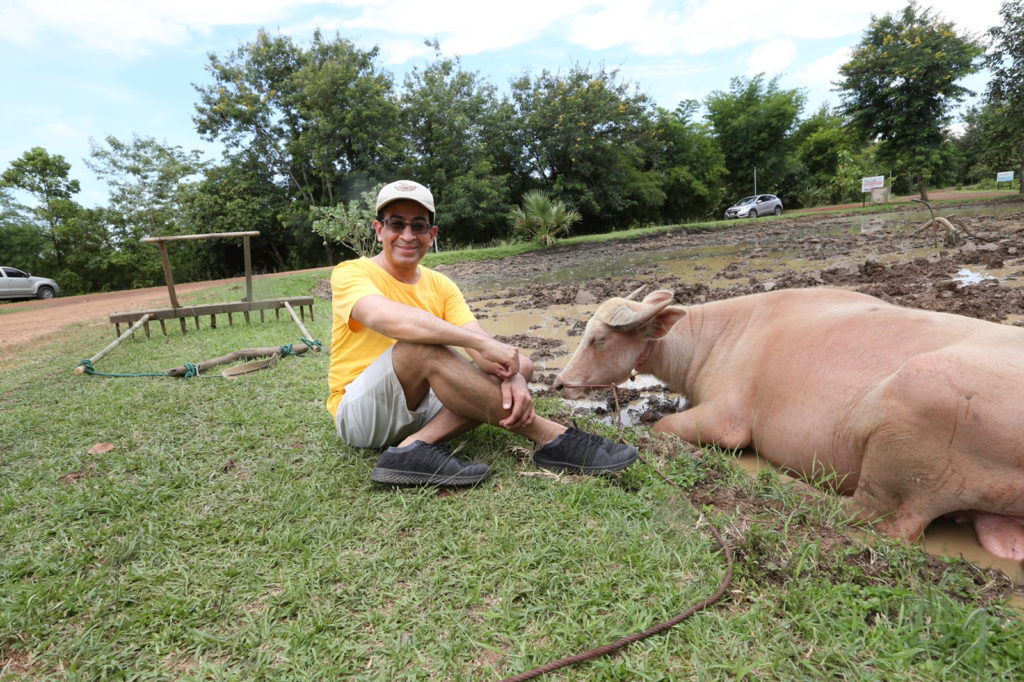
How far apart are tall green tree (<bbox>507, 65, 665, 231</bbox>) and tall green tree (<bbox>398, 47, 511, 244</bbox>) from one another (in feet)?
7.28

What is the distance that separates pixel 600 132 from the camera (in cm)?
3072

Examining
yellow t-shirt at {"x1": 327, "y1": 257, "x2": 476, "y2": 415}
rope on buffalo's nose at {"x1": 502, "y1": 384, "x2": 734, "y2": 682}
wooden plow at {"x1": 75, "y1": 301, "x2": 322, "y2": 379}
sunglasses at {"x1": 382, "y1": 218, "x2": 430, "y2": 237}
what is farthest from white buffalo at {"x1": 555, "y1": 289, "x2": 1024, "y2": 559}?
wooden plow at {"x1": 75, "y1": 301, "x2": 322, "y2": 379}

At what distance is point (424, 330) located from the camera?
248 centimetres

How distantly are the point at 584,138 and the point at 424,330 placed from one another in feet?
96.9

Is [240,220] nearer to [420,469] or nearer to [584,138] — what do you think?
[584,138]

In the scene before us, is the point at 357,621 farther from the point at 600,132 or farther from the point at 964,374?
the point at 600,132

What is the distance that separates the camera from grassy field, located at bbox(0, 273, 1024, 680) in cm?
161

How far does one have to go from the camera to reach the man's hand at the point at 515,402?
2.58 metres

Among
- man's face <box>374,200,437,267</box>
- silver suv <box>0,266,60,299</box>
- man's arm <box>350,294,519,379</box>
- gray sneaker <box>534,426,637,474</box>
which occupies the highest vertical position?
silver suv <box>0,266,60,299</box>

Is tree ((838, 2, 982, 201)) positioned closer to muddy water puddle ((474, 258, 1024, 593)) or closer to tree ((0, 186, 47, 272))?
muddy water puddle ((474, 258, 1024, 593))

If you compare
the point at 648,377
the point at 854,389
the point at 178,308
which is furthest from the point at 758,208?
the point at 854,389

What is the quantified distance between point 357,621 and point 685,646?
1.13 m

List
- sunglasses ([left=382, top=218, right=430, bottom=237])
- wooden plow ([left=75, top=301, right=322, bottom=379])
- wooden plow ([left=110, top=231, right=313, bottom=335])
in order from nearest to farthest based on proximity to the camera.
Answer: sunglasses ([left=382, top=218, right=430, bottom=237]) → wooden plow ([left=75, top=301, right=322, bottom=379]) → wooden plow ([left=110, top=231, right=313, bottom=335])

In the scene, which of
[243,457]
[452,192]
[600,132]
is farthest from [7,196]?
[243,457]
